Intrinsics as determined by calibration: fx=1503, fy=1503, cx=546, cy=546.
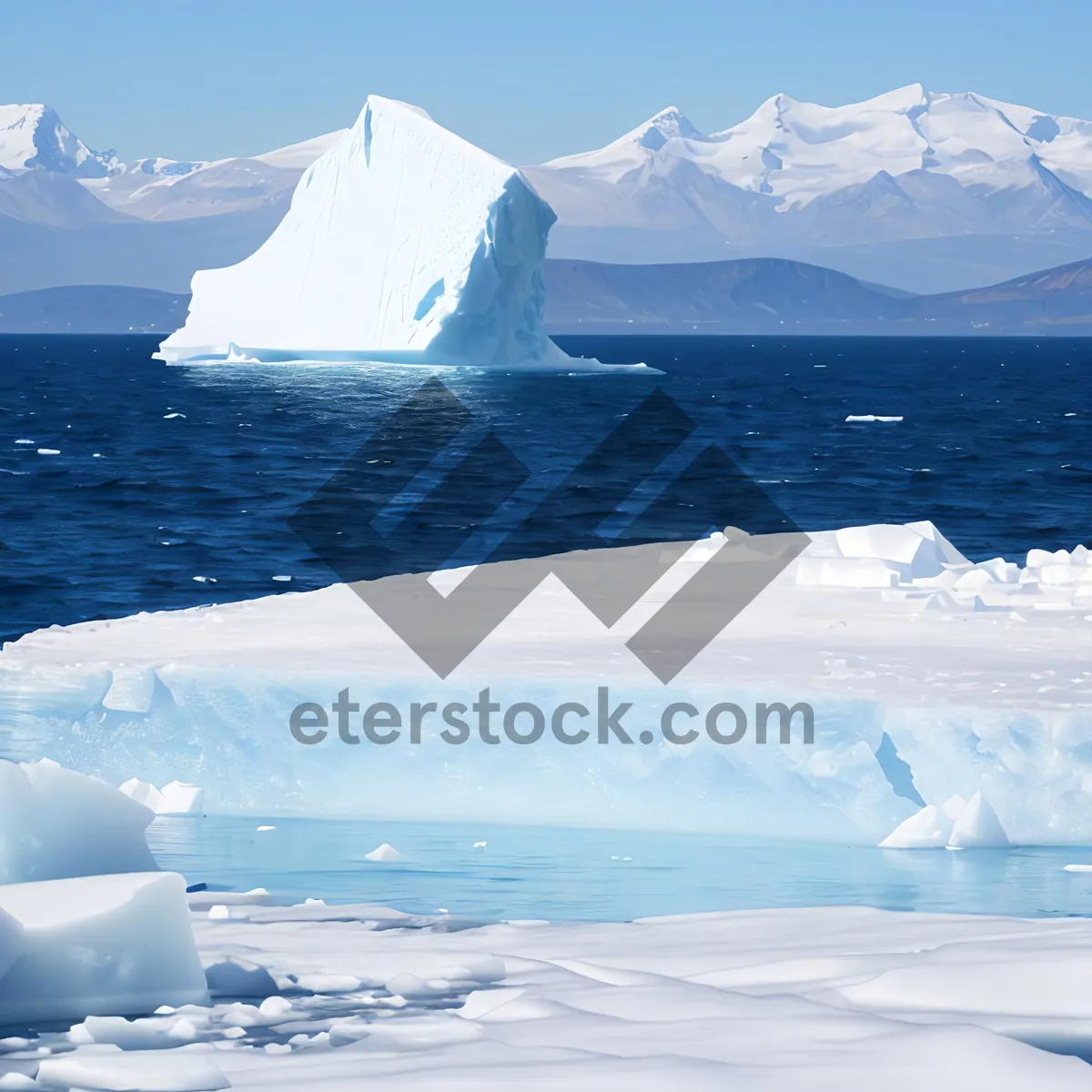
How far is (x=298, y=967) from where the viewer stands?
13.2 ft

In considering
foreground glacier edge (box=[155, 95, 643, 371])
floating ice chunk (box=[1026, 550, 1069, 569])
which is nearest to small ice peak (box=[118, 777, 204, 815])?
floating ice chunk (box=[1026, 550, 1069, 569])

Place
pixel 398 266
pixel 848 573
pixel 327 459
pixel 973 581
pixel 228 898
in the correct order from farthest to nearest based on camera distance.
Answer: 1. pixel 398 266
2. pixel 327 459
3. pixel 848 573
4. pixel 973 581
5. pixel 228 898

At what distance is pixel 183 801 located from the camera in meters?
A: 6.68

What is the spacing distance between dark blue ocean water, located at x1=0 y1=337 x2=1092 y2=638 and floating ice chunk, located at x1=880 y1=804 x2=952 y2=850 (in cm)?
774

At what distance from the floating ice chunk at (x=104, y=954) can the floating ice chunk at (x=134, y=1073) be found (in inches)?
14.7

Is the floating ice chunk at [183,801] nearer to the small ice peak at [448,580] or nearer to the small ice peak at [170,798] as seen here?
the small ice peak at [170,798]

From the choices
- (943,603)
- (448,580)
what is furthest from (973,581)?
(448,580)

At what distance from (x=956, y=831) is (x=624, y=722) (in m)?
1.51

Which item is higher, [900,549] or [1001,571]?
[900,549]

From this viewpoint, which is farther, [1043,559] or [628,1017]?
[1043,559]

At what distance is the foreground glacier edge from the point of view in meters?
36.3

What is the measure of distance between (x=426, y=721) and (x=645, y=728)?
1007 mm

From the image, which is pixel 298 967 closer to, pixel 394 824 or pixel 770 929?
pixel 770 929

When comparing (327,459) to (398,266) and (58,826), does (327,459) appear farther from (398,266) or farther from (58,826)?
(58,826)
